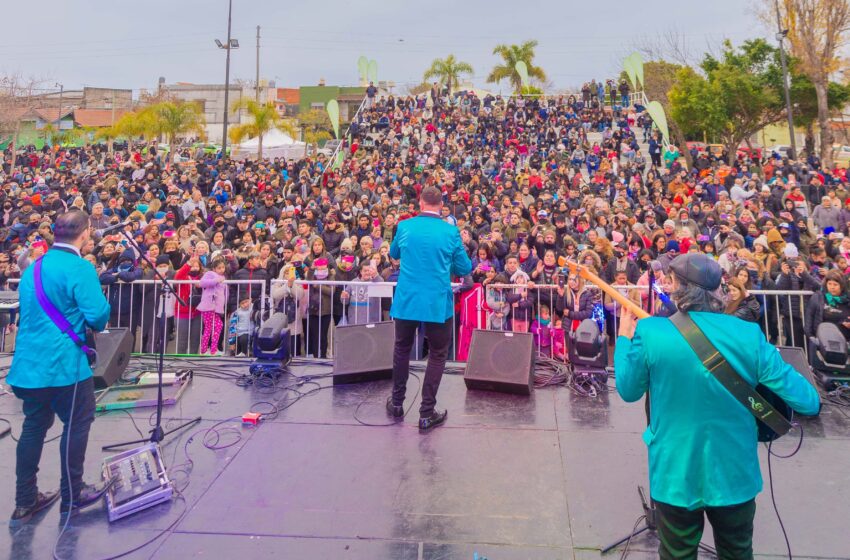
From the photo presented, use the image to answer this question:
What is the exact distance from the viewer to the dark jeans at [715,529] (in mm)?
2174

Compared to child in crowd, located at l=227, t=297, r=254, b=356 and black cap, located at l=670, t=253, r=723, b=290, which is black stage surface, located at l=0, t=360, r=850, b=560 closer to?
black cap, located at l=670, t=253, r=723, b=290

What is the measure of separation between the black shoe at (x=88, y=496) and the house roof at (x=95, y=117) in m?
53.0

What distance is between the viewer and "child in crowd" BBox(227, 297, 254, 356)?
6707 mm

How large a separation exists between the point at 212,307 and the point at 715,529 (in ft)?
19.4

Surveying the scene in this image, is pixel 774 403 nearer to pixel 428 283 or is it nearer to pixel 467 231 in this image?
pixel 428 283

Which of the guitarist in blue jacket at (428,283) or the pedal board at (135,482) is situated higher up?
the guitarist in blue jacket at (428,283)

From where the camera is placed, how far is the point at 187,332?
7211mm

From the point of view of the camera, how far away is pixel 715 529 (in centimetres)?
224

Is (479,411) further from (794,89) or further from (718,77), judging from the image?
(794,89)

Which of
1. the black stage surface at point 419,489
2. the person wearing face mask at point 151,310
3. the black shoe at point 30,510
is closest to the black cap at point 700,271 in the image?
the black stage surface at point 419,489

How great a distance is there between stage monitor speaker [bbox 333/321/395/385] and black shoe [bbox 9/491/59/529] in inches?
94.9

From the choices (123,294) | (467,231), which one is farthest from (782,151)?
(123,294)

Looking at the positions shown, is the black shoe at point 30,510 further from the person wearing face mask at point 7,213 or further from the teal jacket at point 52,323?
the person wearing face mask at point 7,213

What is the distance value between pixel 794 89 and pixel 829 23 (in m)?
2.58
